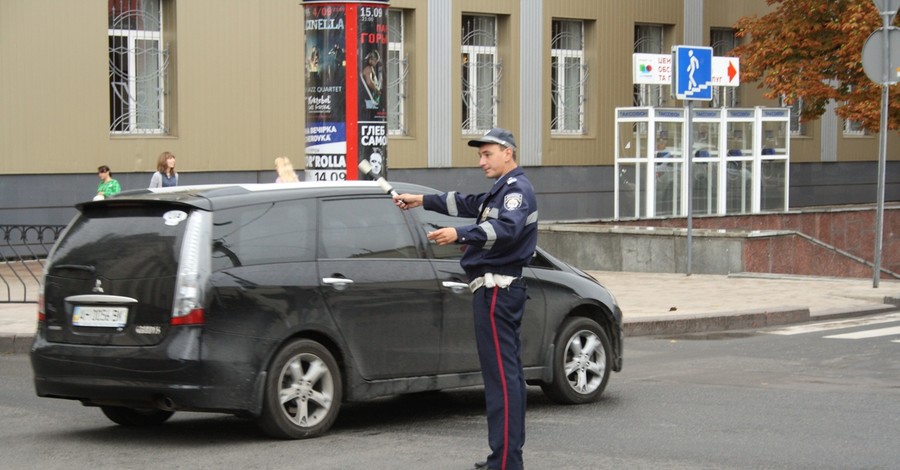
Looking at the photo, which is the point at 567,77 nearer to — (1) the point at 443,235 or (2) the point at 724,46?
(2) the point at 724,46

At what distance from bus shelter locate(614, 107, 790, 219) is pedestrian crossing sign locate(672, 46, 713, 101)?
4.63m

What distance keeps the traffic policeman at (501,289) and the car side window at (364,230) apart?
1591 mm

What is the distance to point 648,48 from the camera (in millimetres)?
33375

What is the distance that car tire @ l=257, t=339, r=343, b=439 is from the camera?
824cm

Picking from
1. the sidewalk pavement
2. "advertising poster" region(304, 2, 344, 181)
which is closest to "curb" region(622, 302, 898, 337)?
→ the sidewalk pavement

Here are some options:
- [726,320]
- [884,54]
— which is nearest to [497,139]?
[726,320]

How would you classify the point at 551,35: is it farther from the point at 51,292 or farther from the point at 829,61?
the point at 51,292

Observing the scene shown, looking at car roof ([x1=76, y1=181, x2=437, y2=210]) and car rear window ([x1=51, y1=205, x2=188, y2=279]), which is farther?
car roof ([x1=76, y1=181, x2=437, y2=210])

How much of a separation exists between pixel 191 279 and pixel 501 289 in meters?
1.86

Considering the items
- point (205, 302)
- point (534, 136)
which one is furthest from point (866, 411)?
point (534, 136)

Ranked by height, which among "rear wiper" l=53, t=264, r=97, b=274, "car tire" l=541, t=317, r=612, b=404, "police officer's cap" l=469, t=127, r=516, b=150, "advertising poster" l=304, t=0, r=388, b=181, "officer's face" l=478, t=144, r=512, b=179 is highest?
"advertising poster" l=304, t=0, r=388, b=181

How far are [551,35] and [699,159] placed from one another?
5640 mm

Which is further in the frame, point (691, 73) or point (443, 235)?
point (691, 73)

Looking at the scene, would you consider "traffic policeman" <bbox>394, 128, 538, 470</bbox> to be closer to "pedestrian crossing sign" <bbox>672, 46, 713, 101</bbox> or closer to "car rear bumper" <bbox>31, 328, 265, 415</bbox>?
"car rear bumper" <bbox>31, 328, 265, 415</bbox>
